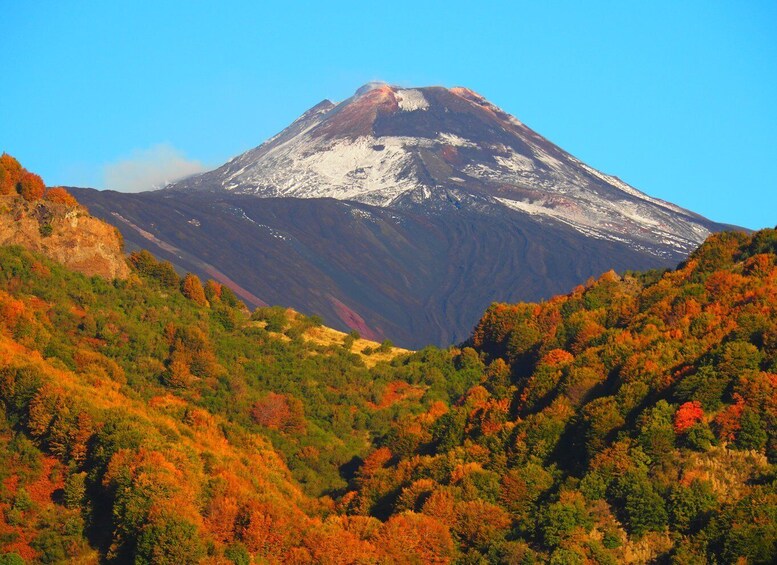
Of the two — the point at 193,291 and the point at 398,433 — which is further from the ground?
the point at 193,291

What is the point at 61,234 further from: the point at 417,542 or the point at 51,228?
the point at 417,542

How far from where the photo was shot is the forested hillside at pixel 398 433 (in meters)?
48.9

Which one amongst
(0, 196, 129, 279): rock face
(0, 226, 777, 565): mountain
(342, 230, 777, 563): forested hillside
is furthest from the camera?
(0, 196, 129, 279): rock face

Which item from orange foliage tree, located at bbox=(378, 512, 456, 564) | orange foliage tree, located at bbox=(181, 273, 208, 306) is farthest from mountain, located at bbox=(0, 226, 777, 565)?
orange foliage tree, located at bbox=(181, 273, 208, 306)

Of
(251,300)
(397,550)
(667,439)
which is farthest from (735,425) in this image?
(251,300)

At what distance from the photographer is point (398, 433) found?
6988cm

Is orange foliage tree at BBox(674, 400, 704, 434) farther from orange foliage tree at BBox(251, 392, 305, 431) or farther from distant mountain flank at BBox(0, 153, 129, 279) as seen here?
distant mountain flank at BBox(0, 153, 129, 279)

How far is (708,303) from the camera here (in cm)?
7006

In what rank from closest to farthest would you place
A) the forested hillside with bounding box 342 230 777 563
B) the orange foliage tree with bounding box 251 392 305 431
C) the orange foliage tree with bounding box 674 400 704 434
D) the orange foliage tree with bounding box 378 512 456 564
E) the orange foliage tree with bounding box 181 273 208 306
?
the forested hillside with bounding box 342 230 777 563
the orange foliage tree with bounding box 378 512 456 564
the orange foliage tree with bounding box 674 400 704 434
the orange foliage tree with bounding box 251 392 305 431
the orange foliage tree with bounding box 181 273 208 306

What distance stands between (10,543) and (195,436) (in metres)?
13.4

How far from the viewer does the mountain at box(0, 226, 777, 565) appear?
160 feet

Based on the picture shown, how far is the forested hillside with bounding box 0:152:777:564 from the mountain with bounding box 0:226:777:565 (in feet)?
0.43

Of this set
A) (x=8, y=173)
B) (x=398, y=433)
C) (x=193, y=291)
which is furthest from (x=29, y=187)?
(x=398, y=433)

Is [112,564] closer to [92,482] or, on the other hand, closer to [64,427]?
[92,482]
